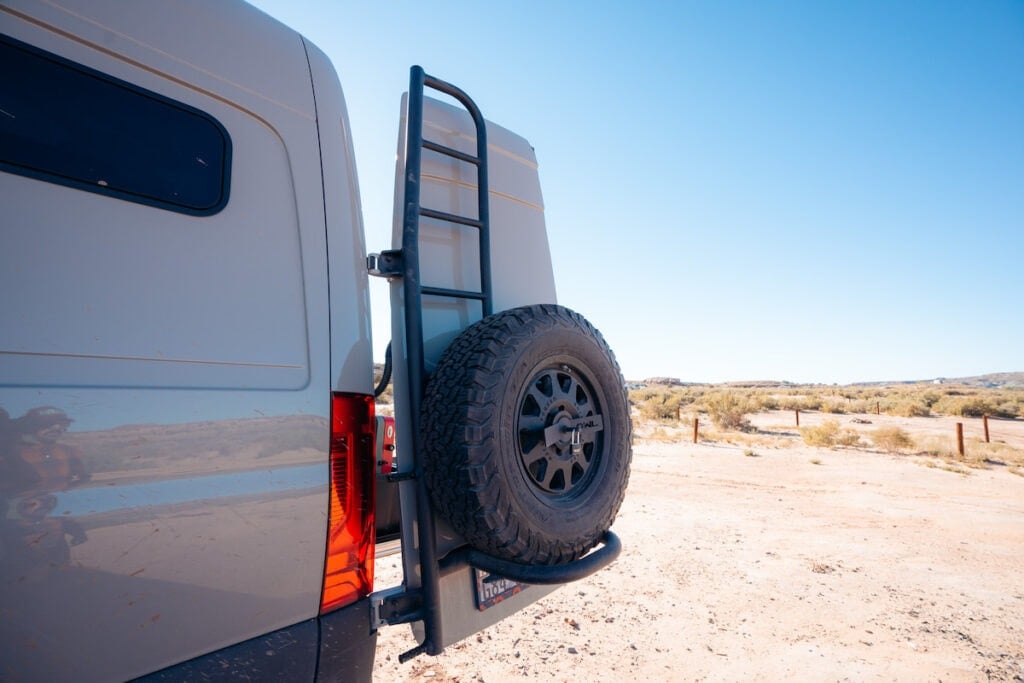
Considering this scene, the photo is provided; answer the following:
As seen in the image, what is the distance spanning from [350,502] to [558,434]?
0.79 meters

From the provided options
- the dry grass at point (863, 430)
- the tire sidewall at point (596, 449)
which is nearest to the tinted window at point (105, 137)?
the tire sidewall at point (596, 449)

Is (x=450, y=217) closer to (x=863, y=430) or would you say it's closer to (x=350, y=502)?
(x=350, y=502)

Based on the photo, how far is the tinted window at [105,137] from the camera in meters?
1.22

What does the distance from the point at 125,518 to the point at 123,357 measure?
35 cm

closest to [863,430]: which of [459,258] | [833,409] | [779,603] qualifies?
[833,409]

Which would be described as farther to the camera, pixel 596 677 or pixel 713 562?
pixel 713 562

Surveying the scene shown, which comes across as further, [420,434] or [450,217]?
[450,217]

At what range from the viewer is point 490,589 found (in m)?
2.02

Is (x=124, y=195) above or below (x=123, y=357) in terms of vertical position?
above

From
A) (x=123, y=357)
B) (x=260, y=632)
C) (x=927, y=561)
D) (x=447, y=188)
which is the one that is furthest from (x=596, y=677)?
(x=927, y=561)

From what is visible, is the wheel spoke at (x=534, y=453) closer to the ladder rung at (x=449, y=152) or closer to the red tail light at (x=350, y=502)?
the red tail light at (x=350, y=502)

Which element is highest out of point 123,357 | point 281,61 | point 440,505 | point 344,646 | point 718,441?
point 281,61

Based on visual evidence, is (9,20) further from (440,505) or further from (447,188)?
(440,505)

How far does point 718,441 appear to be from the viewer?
671 inches
